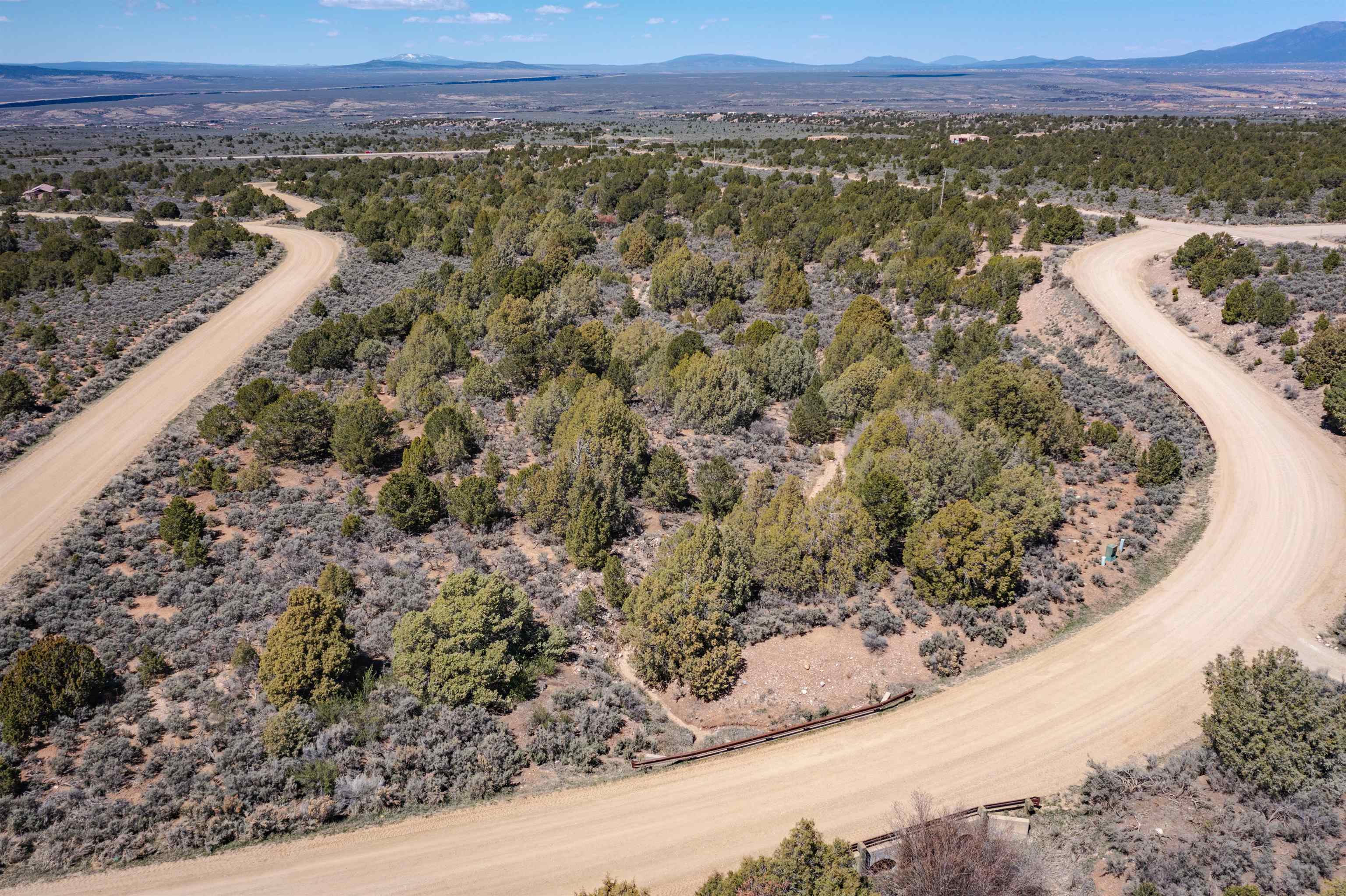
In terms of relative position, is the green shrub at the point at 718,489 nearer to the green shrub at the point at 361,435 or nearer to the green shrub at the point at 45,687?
the green shrub at the point at 361,435

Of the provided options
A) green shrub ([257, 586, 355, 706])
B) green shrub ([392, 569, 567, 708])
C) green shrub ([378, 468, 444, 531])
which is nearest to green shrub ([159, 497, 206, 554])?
green shrub ([378, 468, 444, 531])

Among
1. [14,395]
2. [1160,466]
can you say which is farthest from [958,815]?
[14,395]

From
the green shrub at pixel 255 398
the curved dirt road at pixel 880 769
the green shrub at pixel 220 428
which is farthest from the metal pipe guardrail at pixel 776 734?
the green shrub at pixel 255 398

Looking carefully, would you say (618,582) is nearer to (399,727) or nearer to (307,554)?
(399,727)

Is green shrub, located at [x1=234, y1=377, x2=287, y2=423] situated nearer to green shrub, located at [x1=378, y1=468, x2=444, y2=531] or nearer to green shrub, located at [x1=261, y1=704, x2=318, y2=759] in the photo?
green shrub, located at [x1=378, y1=468, x2=444, y2=531]

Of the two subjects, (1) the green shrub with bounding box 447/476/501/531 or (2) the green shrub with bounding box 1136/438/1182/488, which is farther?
(2) the green shrub with bounding box 1136/438/1182/488

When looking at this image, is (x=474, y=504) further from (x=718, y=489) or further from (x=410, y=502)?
(x=718, y=489)
